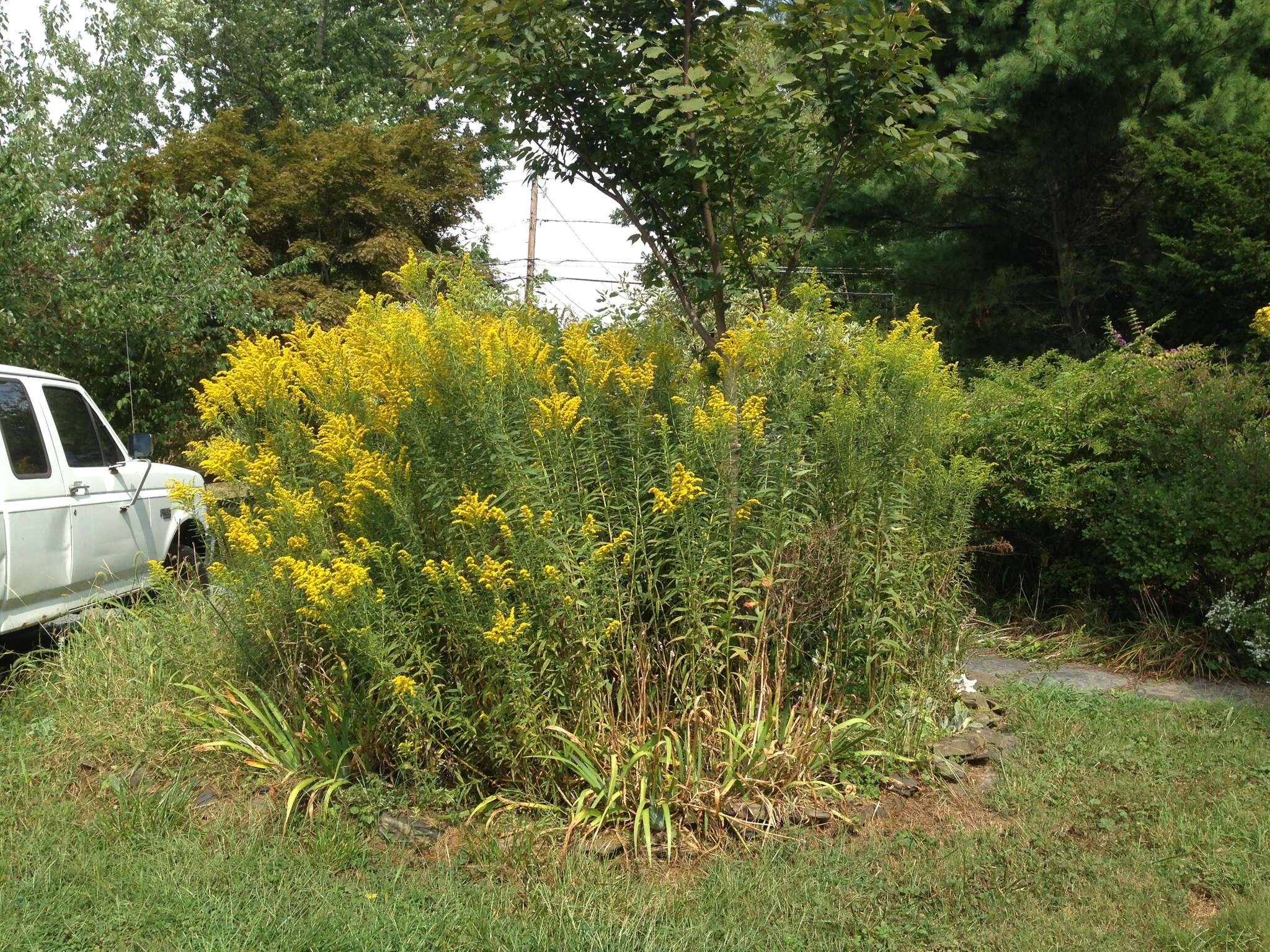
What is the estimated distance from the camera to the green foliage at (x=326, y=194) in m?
16.1

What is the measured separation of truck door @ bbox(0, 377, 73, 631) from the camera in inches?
228

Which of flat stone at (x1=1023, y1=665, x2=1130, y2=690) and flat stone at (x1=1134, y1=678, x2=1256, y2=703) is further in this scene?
flat stone at (x1=1023, y1=665, x2=1130, y2=690)

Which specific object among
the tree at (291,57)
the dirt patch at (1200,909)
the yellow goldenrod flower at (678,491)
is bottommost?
the dirt patch at (1200,909)

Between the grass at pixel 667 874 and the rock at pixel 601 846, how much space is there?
65mm

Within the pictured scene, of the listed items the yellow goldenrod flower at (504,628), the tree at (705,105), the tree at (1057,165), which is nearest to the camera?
the yellow goldenrod flower at (504,628)

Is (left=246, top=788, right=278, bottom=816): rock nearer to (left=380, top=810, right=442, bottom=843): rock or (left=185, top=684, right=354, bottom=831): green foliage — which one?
(left=185, top=684, right=354, bottom=831): green foliage

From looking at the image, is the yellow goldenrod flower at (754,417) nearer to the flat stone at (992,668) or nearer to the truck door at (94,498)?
the flat stone at (992,668)

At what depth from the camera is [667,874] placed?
362 cm

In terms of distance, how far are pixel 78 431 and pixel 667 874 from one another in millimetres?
5500

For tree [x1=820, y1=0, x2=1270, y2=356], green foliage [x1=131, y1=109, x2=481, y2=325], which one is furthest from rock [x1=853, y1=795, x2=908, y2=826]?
green foliage [x1=131, y1=109, x2=481, y2=325]

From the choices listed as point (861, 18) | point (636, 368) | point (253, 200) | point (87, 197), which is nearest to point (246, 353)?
point (636, 368)

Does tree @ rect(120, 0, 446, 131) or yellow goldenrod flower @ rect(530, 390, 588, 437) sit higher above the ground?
tree @ rect(120, 0, 446, 131)

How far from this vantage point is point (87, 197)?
1238 centimetres

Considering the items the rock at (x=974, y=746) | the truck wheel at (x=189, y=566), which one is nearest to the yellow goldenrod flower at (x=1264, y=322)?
the rock at (x=974, y=746)
